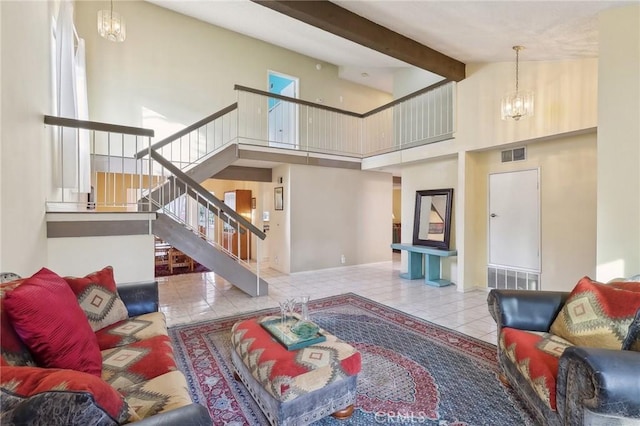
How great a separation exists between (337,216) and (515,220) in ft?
11.3

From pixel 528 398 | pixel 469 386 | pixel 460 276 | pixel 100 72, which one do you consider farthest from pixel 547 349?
pixel 100 72

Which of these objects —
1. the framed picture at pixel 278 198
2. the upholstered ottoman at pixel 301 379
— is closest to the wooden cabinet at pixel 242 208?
the framed picture at pixel 278 198

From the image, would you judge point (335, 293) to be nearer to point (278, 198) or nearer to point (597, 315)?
point (278, 198)

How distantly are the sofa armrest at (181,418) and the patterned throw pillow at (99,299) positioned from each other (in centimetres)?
145

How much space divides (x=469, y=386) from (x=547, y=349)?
0.64 m

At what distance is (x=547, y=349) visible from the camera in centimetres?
Result: 185

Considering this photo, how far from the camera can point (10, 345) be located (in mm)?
1304

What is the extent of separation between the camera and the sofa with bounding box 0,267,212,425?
82 centimetres

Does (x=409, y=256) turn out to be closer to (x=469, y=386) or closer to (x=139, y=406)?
(x=469, y=386)

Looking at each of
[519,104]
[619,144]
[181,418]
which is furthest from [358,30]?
[181,418]

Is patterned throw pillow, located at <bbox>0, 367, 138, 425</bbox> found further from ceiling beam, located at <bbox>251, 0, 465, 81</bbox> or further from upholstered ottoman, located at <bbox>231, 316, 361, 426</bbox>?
ceiling beam, located at <bbox>251, 0, 465, 81</bbox>

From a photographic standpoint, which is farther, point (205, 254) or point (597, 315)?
point (205, 254)

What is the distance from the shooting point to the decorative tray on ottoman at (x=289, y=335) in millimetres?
1942

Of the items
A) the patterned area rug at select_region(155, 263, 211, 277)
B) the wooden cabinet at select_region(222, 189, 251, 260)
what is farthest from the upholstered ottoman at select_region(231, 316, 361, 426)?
the wooden cabinet at select_region(222, 189, 251, 260)
